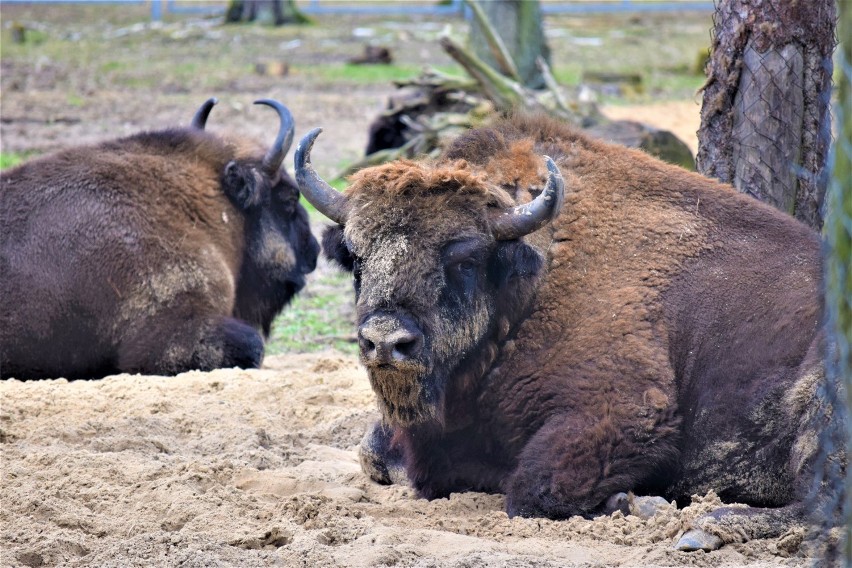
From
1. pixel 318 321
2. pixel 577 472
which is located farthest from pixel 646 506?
pixel 318 321

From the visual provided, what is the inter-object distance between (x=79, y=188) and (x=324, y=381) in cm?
231

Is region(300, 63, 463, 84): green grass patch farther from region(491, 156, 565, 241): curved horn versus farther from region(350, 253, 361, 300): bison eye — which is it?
region(491, 156, 565, 241): curved horn

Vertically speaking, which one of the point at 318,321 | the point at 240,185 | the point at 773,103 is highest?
the point at 773,103

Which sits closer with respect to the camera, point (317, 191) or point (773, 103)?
point (317, 191)

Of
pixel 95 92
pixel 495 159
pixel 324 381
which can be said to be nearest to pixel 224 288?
pixel 324 381

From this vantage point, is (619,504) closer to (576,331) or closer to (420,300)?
(576,331)

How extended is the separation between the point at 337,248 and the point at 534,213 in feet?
3.33

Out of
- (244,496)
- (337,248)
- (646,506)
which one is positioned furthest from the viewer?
(337,248)

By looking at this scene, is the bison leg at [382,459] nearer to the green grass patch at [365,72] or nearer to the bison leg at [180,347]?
the bison leg at [180,347]

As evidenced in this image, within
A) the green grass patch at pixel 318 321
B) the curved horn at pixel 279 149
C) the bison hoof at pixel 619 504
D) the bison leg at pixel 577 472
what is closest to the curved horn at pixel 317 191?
the bison leg at pixel 577 472

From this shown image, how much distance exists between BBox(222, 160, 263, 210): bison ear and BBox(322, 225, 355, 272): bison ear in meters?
3.04

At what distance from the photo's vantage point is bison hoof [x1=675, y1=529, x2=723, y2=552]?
4316 millimetres

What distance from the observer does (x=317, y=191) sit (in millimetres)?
5438

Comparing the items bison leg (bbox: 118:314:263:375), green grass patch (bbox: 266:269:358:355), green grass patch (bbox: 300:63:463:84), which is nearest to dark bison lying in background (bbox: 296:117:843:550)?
bison leg (bbox: 118:314:263:375)
